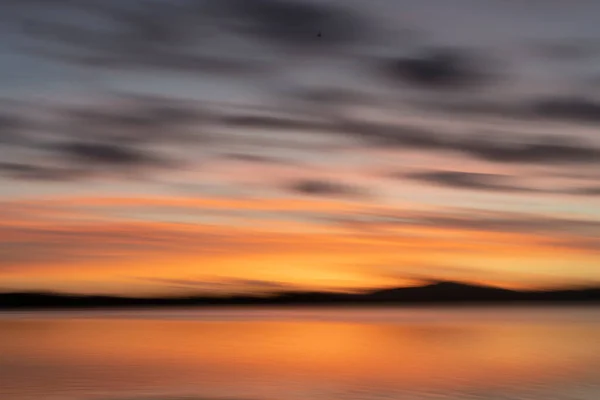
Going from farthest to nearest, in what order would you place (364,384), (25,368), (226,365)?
(226,365) → (25,368) → (364,384)

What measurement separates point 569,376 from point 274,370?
40.3 feet

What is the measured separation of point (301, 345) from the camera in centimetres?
6156

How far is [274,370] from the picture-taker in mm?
39844

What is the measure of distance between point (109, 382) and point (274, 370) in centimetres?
839

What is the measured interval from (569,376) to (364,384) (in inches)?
313

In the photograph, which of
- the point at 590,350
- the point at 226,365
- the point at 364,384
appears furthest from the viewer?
the point at 590,350

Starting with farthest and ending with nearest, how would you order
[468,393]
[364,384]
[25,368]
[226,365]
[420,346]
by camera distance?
[420,346], [226,365], [25,368], [364,384], [468,393]

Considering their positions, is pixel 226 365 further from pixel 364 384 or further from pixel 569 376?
pixel 569 376

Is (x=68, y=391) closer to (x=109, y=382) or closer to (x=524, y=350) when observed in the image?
(x=109, y=382)

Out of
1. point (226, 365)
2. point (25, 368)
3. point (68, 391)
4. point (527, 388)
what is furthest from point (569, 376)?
point (25, 368)

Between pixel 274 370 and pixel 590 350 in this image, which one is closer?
pixel 274 370

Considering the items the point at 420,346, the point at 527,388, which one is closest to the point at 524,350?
the point at 420,346

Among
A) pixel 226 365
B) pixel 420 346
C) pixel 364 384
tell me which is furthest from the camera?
pixel 420 346

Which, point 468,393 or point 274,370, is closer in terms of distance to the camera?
point 468,393
